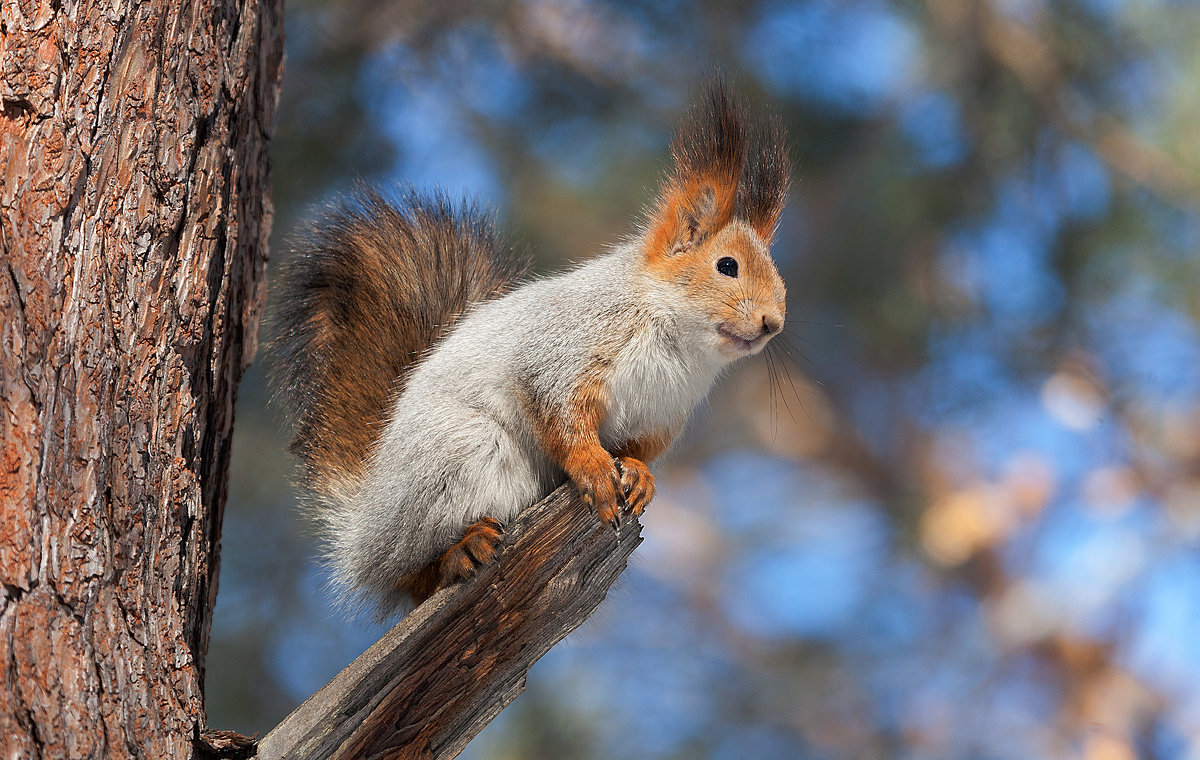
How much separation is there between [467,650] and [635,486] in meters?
0.32

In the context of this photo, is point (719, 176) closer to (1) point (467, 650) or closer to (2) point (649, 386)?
(2) point (649, 386)

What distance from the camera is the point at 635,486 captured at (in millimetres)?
1441

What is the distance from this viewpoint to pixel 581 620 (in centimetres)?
148

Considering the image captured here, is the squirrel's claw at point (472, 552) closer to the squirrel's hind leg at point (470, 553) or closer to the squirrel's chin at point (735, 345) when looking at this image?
the squirrel's hind leg at point (470, 553)

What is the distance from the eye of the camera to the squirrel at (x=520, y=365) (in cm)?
150

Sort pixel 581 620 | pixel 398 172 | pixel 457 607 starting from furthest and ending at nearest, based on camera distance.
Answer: pixel 398 172 → pixel 581 620 → pixel 457 607

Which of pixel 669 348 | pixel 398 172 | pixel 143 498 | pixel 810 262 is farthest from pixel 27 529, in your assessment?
pixel 810 262

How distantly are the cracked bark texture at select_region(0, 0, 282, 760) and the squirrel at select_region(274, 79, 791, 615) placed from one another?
1.07 feet

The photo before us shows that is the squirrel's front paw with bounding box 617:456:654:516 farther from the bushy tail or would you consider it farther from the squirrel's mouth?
the bushy tail

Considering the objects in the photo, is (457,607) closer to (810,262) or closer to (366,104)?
Answer: (366,104)

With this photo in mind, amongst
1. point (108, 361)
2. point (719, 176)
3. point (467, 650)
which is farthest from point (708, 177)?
point (108, 361)

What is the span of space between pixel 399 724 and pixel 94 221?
2.36 feet

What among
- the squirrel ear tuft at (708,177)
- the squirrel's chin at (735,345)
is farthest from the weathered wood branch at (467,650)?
the squirrel ear tuft at (708,177)

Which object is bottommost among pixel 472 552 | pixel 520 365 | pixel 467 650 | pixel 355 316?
pixel 467 650
